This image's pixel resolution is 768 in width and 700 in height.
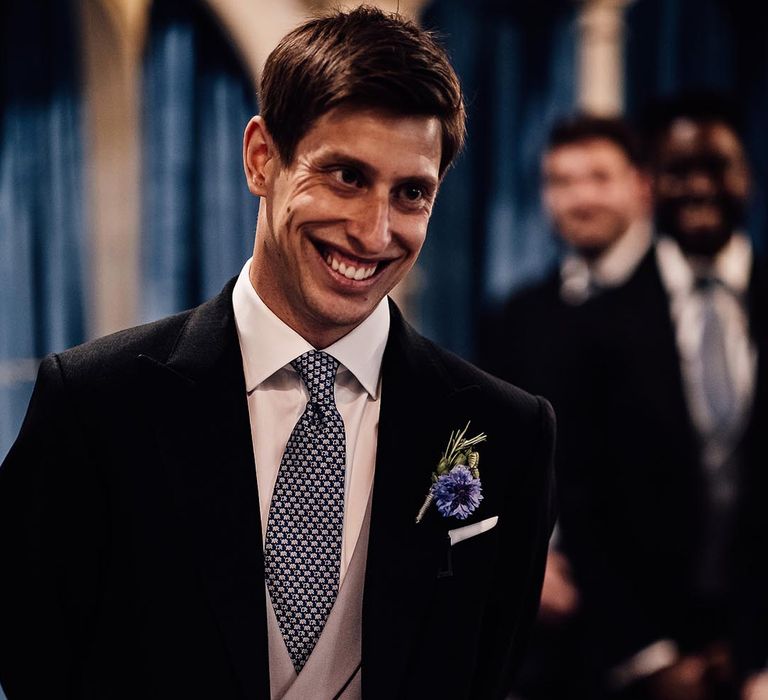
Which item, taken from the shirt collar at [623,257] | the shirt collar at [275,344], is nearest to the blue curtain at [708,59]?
the shirt collar at [623,257]

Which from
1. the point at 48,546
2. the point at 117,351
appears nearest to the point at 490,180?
the point at 117,351

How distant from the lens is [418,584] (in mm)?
1580

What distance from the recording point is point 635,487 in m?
3.49

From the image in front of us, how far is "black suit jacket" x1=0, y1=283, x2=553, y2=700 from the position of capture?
57.9 inches

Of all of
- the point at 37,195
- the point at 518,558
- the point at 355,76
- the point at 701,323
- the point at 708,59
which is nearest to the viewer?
the point at 355,76

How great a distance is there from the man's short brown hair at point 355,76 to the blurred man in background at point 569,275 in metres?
2.11

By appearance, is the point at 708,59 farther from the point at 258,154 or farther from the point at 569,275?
the point at 258,154

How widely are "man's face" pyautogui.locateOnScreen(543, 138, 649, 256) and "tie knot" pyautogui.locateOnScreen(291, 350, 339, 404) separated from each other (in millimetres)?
2475

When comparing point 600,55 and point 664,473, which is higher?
point 600,55

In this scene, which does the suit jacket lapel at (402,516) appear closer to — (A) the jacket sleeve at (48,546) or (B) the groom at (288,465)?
(B) the groom at (288,465)

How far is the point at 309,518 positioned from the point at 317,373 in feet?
0.62

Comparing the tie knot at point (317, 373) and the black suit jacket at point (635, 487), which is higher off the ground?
the tie knot at point (317, 373)

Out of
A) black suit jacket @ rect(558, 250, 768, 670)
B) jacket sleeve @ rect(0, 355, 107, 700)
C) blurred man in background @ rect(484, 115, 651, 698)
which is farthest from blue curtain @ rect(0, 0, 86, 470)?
jacket sleeve @ rect(0, 355, 107, 700)

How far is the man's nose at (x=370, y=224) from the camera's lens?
149cm
